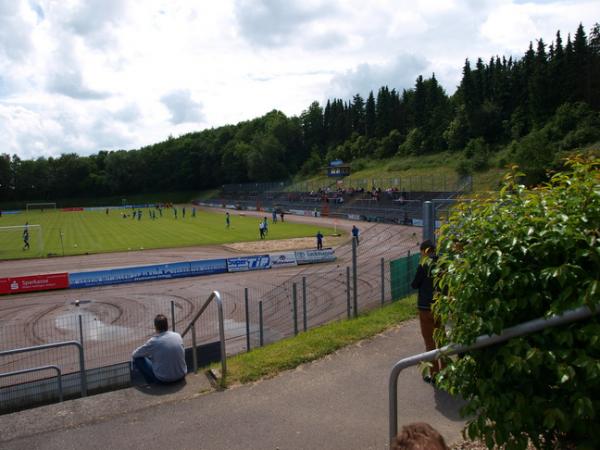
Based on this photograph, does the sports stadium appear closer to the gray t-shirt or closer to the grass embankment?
the grass embankment

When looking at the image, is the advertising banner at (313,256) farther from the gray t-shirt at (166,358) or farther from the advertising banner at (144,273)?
the gray t-shirt at (166,358)

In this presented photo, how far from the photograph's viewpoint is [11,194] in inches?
4815

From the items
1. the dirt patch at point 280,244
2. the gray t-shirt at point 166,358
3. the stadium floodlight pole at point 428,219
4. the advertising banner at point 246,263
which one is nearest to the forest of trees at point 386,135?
the dirt patch at point 280,244

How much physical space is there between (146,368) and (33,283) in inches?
845

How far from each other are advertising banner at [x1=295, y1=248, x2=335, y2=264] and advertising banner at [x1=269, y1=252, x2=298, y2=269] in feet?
1.18

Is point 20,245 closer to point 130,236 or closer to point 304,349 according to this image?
point 130,236

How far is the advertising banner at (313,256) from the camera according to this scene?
30.7 m

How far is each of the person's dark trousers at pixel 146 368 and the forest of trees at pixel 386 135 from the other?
40.3 metres

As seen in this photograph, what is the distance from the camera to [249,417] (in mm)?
5902

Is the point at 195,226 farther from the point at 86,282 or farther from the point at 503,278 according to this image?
the point at 503,278

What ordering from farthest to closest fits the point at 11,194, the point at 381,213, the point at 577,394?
the point at 11,194 < the point at 381,213 < the point at 577,394

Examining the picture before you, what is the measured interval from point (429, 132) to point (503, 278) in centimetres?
9372

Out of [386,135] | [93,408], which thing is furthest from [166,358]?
[386,135]

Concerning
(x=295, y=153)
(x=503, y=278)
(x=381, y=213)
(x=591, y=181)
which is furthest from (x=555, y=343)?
(x=295, y=153)
